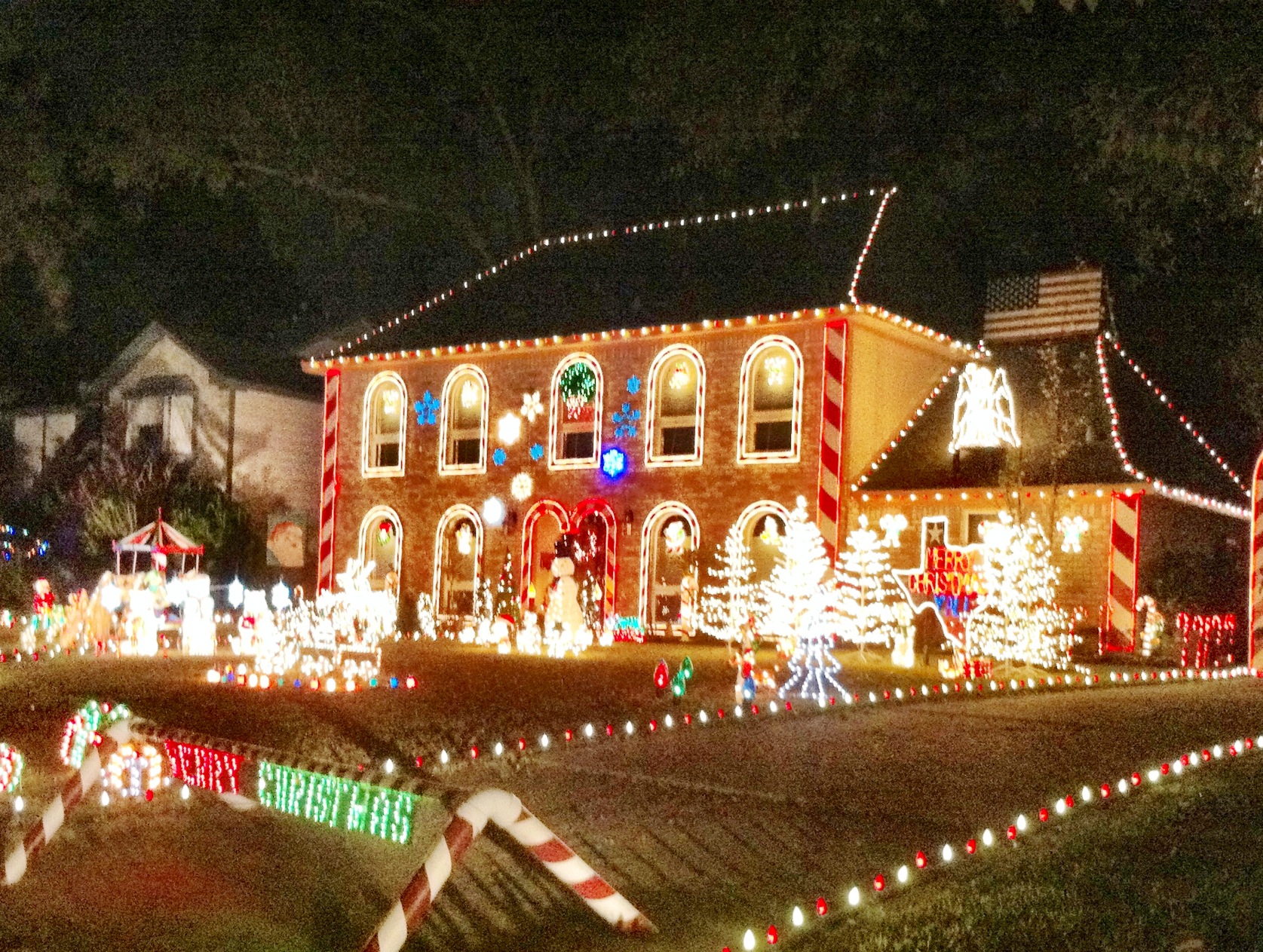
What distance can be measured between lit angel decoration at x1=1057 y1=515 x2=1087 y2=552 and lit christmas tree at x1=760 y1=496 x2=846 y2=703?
135 inches

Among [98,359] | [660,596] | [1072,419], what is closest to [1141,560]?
[1072,419]

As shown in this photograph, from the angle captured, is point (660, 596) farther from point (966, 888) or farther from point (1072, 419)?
point (966, 888)

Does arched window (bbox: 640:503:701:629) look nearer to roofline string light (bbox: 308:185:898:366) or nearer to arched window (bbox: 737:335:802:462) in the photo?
arched window (bbox: 737:335:802:462)

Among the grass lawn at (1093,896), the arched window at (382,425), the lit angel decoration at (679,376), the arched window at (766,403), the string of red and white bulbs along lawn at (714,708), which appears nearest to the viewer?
the grass lawn at (1093,896)

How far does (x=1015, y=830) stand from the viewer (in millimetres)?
7227

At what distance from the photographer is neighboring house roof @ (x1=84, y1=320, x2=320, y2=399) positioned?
32.6m

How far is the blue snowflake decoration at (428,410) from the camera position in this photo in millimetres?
26359

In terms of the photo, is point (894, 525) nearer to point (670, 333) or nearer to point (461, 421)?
point (670, 333)

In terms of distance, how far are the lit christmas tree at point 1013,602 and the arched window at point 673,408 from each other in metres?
6.34

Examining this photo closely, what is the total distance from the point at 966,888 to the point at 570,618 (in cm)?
1302

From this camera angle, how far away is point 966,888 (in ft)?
20.7

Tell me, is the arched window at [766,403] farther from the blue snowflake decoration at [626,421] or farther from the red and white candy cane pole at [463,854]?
the red and white candy cane pole at [463,854]

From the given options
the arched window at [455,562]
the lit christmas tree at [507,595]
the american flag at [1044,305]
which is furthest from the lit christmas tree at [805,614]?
the arched window at [455,562]

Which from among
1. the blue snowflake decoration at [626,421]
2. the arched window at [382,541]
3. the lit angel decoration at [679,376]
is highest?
the lit angel decoration at [679,376]
